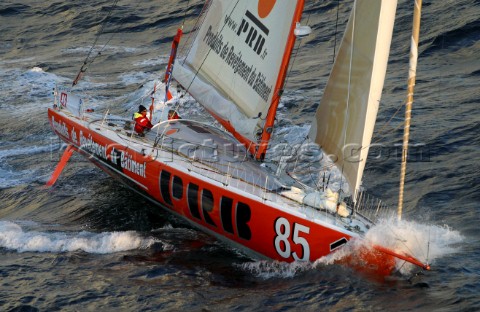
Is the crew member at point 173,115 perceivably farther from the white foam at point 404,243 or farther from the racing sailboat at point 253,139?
the white foam at point 404,243

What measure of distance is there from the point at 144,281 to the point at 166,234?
95.2 inches

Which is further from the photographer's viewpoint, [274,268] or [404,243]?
[274,268]

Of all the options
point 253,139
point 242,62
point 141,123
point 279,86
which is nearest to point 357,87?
point 279,86

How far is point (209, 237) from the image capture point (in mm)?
15664

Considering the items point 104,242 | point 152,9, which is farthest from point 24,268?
point 152,9

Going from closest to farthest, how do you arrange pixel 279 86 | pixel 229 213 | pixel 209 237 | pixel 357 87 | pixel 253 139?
pixel 357 87
pixel 229 213
pixel 279 86
pixel 209 237
pixel 253 139

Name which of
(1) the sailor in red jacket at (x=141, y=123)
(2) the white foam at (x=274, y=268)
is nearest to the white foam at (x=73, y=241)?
(2) the white foam at (x=274, y=268)

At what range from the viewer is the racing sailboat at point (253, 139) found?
43.1 ft

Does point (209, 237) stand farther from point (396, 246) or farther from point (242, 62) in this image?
point (396, 246)

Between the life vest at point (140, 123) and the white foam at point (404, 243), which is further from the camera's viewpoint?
the life vest at point (140, 123)

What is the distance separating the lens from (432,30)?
85.4 ft

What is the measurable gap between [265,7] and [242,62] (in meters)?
1.30

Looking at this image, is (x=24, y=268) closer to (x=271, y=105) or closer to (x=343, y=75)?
(x=271, y=105)

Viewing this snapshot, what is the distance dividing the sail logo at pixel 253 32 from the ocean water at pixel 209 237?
402 cm
